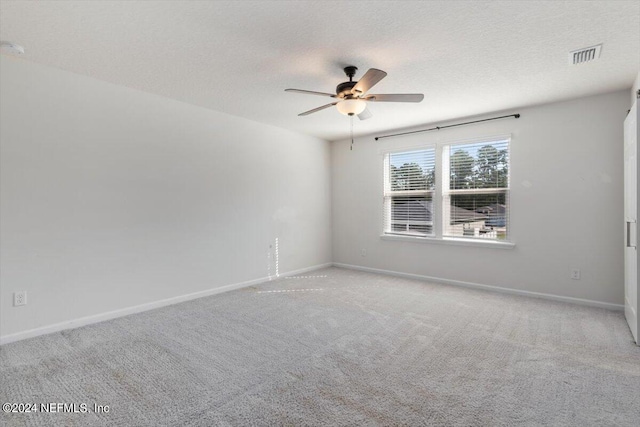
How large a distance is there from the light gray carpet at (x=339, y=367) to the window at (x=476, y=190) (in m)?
1.26

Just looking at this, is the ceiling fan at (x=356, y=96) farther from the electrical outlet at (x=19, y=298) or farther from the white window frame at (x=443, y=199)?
the electrical outlet at (x=19, y=298)

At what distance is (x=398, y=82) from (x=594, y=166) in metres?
2.57

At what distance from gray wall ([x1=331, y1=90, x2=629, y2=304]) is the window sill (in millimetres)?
68

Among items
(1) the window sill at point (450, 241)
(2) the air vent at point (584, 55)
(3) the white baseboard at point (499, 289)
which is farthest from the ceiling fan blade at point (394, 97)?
(3) the white baseboard at point (499, 289)

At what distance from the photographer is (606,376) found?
2.27 metres

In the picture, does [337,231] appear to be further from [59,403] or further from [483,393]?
[59,403]

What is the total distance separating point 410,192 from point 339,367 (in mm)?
3589

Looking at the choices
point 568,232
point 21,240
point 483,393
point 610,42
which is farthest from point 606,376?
point 21,240

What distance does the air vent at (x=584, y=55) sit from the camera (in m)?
2.66

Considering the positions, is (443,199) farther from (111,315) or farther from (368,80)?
(111,315)

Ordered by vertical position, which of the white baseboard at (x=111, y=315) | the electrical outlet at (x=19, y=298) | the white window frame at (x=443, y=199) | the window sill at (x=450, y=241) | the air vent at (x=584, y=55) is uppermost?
the air vent at (x=584, y=55)

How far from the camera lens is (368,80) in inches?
101

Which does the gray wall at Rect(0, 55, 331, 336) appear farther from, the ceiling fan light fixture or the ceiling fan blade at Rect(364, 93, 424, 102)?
the ceiling fan blade at Rect(364, 93, 424, 102)

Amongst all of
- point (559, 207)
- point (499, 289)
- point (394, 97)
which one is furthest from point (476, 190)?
point (394, 97)
